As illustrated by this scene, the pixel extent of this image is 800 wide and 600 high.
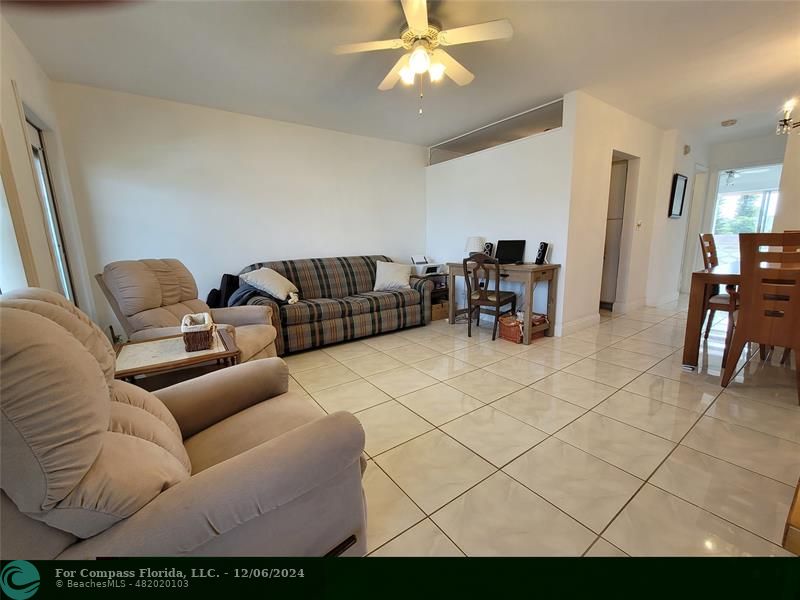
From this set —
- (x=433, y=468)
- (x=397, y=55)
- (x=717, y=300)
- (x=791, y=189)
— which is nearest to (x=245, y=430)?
(x=433, y=468)

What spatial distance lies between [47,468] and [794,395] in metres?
3.63

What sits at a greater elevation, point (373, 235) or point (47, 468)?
point (373, 235)

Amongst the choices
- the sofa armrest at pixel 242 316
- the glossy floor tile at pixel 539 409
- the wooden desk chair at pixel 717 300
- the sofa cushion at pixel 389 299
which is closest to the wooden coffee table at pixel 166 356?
the sofa armrest at pixel 242 316

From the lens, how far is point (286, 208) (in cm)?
385

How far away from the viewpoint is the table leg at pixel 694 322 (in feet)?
8.02

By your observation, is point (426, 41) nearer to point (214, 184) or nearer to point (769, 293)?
point (214, 184)

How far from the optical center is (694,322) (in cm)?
247

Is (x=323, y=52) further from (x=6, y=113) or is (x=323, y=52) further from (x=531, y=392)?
(x=531, y=392)

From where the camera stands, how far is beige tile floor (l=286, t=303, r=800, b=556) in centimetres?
120

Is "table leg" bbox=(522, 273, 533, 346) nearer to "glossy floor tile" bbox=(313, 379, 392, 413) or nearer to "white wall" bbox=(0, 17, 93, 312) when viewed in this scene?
"glossy floor tile" bbox=(313, 379, 392, 413)

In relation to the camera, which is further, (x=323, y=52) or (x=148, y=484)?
(x=323, y=52)

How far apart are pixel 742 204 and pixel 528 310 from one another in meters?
5.50

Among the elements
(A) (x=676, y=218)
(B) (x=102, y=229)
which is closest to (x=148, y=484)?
(B) (x=102, y=229)

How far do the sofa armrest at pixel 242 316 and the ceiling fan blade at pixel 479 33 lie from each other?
2.19 meters
